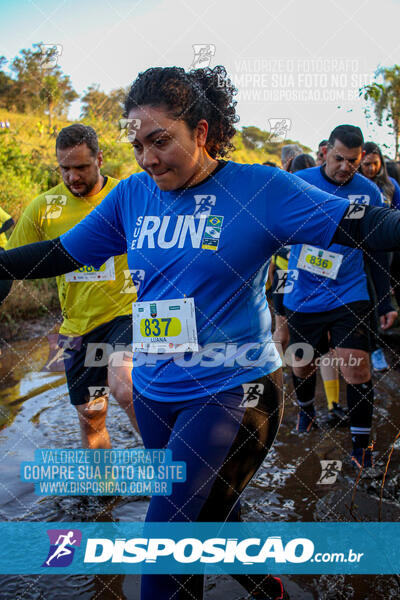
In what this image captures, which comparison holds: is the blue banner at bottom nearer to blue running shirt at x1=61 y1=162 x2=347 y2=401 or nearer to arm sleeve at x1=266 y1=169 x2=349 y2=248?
blue running shirt at x1=61 y1=162 x2=347 y2=401

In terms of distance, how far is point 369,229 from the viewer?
1.64 meters

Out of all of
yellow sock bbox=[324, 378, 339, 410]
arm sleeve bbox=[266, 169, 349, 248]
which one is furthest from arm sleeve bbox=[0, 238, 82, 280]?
yellow sock bbox=[324, 378, 339, 410]

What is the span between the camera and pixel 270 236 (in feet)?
5.95

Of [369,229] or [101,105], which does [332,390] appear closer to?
[369,229]

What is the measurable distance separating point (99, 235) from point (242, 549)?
4.72 feet

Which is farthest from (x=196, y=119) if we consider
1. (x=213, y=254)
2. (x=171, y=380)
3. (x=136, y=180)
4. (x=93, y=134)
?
(x=93, y=134)

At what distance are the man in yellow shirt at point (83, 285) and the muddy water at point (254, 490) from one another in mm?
660

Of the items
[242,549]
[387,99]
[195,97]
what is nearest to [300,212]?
[195,97]

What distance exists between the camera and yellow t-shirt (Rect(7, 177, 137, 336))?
353cm

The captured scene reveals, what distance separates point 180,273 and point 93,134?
6.90ft

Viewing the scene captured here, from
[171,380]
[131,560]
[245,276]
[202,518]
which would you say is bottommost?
[131,560]

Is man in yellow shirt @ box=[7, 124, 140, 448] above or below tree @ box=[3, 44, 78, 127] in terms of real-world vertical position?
below

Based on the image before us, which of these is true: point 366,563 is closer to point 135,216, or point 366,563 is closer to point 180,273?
point 180,273

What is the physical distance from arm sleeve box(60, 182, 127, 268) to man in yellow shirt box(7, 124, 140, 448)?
1.17m
